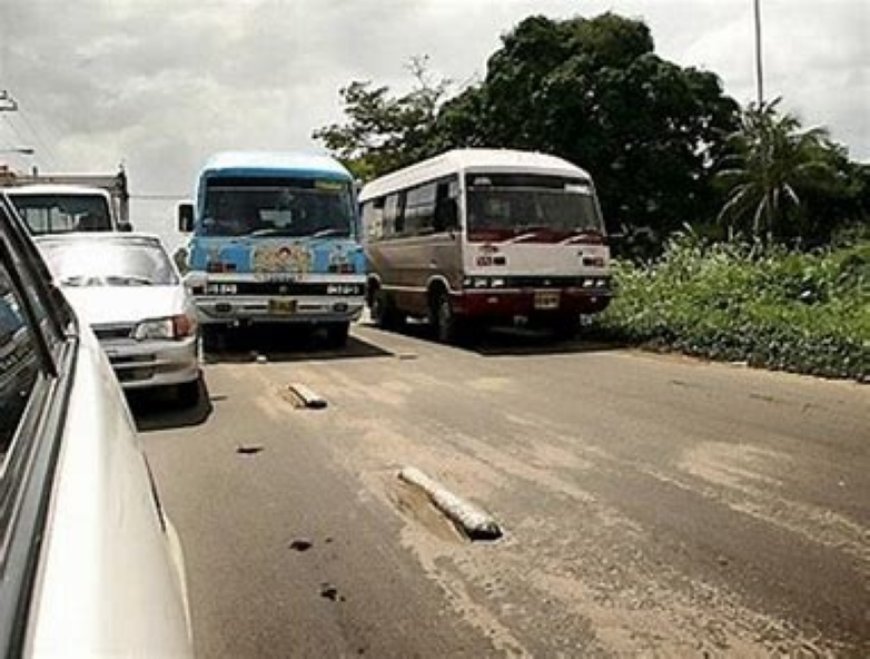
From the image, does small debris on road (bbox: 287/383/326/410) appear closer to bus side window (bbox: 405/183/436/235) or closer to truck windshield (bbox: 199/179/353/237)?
truck windshield (bbox: 199/179/353/237)

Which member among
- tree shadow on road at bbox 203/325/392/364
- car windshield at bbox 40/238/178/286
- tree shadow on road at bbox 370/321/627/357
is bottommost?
tree shadow on road at bbox 370/321/627/357

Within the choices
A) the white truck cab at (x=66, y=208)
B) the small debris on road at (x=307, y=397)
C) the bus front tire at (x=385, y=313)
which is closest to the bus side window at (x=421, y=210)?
the bus front tire at (x=385, y=313)

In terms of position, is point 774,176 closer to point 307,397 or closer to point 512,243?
point 512,243

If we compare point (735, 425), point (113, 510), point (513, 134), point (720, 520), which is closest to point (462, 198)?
point (735, 425)

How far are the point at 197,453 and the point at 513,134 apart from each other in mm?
28241

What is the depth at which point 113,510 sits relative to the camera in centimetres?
181

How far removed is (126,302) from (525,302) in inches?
274

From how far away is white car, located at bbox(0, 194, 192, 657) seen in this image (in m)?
1.23

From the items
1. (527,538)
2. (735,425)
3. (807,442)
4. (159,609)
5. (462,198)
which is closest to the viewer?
(159,609)

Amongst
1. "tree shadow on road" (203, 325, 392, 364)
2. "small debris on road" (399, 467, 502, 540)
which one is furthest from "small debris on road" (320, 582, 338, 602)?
"tree shadow on road" (203, 325, 392, 364)

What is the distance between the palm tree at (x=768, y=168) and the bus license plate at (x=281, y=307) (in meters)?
25.1

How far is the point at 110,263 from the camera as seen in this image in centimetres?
987

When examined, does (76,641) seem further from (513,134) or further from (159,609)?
(513,134)

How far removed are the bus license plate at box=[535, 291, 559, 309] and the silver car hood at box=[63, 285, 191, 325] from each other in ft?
20.9
